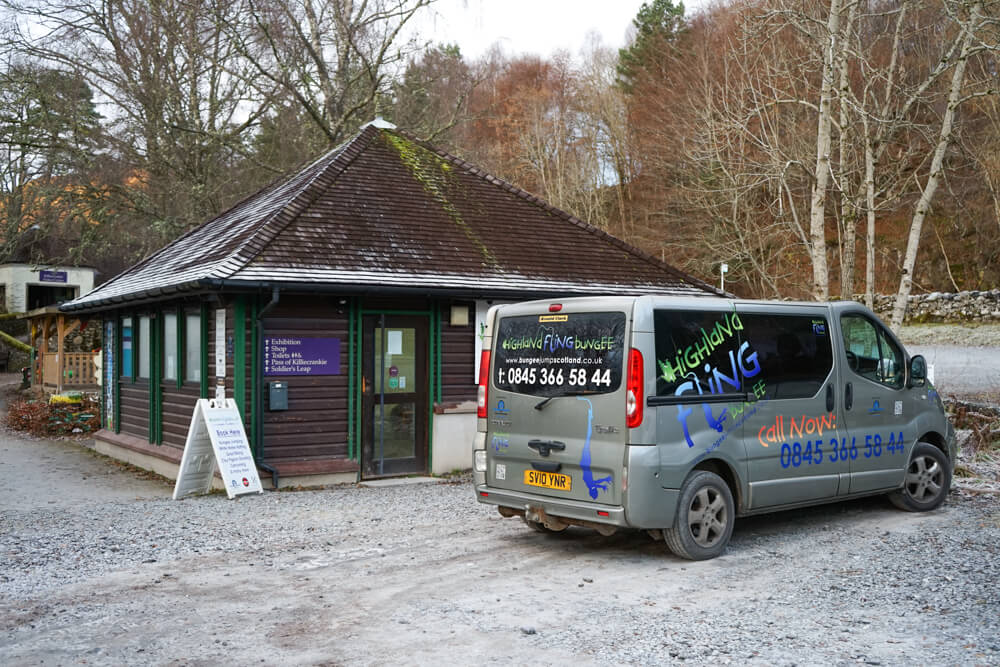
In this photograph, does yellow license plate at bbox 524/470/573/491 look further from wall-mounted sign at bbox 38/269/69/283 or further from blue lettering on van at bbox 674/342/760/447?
wall-mounted sign at bbox 38/269/69/283

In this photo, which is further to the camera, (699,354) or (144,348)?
(144,348)

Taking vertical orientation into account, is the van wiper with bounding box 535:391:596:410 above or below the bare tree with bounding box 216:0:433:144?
below

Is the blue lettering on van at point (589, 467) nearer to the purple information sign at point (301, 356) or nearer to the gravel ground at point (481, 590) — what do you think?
the gravel ground at point (481, 590)

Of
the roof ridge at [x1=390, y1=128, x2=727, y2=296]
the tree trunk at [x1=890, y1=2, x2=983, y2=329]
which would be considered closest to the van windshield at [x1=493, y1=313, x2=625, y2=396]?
the roof ridge at [x1=390, y1=128, x2=727, y2=296]

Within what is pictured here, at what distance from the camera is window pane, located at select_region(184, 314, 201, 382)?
1230 cm

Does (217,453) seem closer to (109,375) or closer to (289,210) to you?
(289,210)

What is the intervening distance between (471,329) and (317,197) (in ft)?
9.70

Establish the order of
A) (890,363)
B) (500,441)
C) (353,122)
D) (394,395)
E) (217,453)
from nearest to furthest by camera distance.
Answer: (500,441)
(890,363)
(217,453)
(394,395)
(353,122)

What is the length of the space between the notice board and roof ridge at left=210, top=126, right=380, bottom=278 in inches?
65.5

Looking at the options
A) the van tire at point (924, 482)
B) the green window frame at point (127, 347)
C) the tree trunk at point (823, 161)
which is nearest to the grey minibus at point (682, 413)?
the van tire at point (924, 482)

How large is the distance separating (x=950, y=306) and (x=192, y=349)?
75.4 feet

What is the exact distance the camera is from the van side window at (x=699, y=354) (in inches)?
279

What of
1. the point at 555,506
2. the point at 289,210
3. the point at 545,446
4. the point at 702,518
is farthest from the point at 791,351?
the point at 289,210

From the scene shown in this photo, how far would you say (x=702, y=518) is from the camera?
23.7 ft
